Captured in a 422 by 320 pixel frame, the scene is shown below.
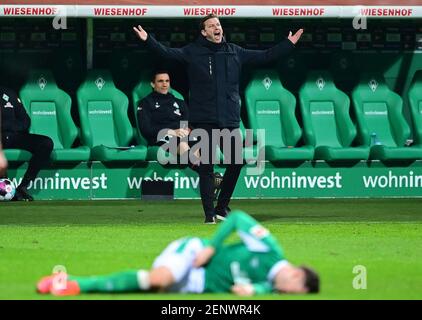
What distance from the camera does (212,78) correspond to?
15.5 metres

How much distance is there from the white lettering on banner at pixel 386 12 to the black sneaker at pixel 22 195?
5882 mm

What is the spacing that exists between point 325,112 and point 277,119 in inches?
33.3

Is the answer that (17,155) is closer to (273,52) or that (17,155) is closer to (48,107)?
(48,107)

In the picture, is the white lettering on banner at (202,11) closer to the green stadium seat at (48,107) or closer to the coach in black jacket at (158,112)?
the coach in black jacket at (158,112)

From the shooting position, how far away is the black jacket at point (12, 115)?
1972cm

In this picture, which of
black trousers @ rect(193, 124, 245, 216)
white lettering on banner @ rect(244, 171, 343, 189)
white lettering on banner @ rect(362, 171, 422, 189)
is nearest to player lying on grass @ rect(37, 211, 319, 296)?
black trousers @ rect(193, 124, 245, 216)

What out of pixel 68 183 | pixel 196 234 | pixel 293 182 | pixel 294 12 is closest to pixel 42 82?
pixel 68 183

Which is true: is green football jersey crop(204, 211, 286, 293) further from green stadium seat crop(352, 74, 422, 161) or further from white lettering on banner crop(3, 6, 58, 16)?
green stadium seat crop(352, 74, 422, 161)

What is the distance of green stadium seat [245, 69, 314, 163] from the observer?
842 inches

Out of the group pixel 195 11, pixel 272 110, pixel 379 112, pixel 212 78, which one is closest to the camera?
pixel 212 78

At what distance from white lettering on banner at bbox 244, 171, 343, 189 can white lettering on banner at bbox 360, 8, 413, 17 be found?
2558mm
